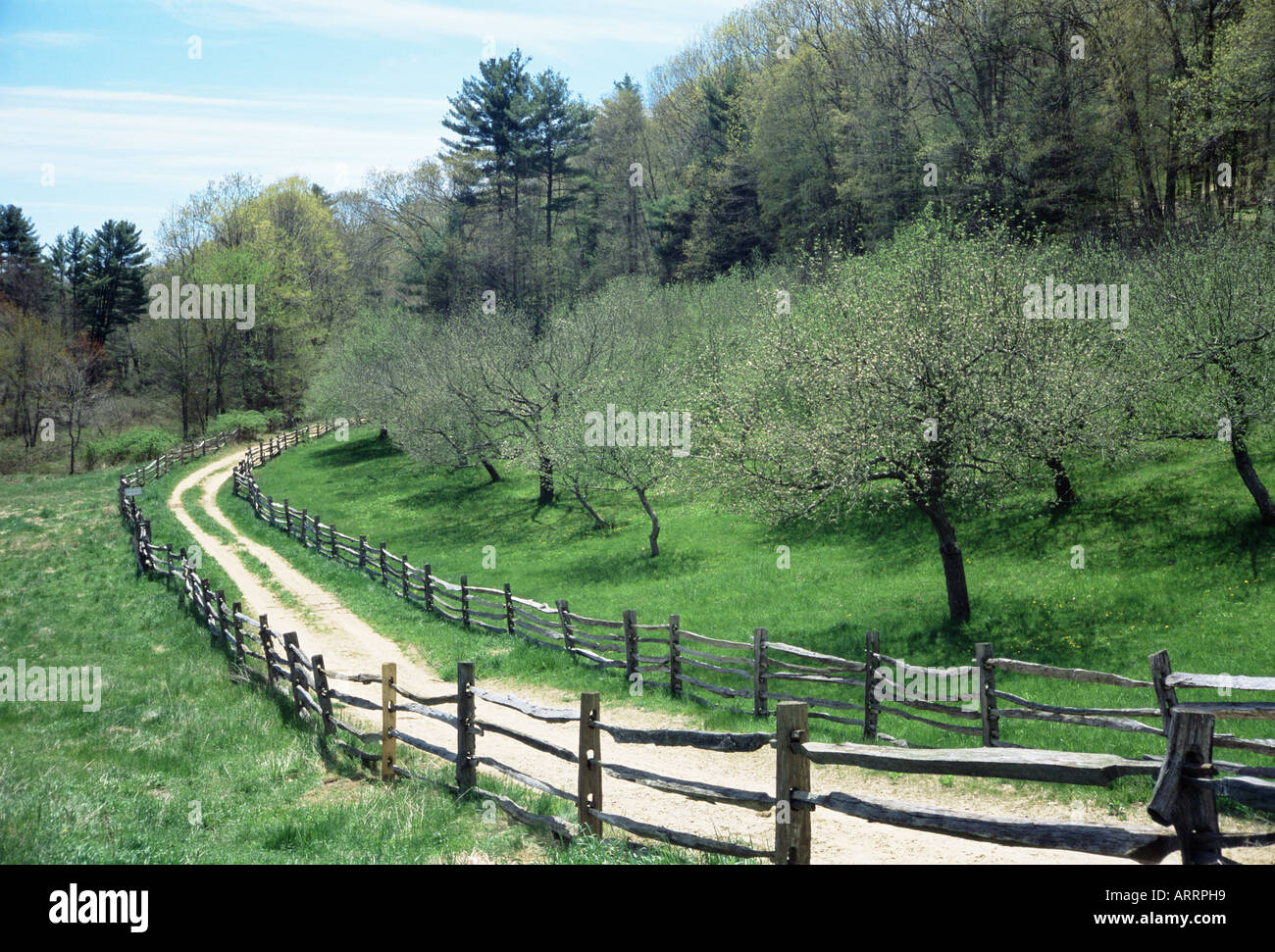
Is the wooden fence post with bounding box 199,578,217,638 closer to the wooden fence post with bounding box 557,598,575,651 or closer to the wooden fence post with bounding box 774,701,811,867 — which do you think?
the wooden fence post with bounding box 557,598,575,651

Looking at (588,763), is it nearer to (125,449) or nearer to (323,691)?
(323,691)

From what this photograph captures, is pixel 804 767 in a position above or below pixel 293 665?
above

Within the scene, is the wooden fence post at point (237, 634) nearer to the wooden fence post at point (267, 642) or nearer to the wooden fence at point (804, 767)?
the wooden fence at point (804, 767)

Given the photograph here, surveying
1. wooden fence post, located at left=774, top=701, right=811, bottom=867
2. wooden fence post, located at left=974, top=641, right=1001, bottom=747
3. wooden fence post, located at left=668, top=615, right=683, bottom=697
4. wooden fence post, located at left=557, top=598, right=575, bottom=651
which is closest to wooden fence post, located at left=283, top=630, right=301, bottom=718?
wooden fence post, located at left=557, top=598, right=575, bottom=651

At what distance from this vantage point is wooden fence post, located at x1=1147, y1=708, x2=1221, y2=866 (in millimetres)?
4234

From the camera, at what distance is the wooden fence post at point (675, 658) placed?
570 inches

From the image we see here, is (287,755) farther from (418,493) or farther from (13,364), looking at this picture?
(13,364)

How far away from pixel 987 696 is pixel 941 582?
1046 cm

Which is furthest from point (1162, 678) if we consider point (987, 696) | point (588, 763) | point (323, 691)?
point (323, 691)

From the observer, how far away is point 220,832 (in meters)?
8.08

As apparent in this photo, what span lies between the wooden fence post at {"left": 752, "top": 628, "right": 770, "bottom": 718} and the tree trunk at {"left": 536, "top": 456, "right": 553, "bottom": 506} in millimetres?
20967

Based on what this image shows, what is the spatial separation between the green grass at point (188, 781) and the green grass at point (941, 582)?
4876mm

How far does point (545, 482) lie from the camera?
36656 mm
